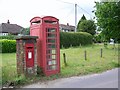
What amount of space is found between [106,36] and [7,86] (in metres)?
18.3

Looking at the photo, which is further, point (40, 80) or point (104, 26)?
→ point (104, 26)

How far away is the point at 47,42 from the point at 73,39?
25530 mm

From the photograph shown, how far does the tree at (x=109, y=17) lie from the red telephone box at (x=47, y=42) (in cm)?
1237

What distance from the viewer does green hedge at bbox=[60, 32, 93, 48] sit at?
33644 millimetres

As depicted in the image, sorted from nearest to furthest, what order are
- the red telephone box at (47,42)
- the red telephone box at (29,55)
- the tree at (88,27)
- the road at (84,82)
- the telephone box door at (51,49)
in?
the road at (84,82) → the red telephone box at (29,55) → the red telephone box at (47,42) → the telephone box door at (51,49) → the tree at (88,27)

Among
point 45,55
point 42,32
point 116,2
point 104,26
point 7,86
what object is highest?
point 116,2

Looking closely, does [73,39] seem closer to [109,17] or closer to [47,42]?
[109,17]

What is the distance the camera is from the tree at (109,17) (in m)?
21.7

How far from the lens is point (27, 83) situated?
28.2 feet

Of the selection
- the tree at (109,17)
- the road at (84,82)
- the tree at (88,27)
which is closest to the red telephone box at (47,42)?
the road at (84,82)

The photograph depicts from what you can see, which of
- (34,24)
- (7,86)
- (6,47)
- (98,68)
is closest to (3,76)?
(7,86)

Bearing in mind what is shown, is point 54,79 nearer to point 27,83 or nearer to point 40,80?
point 40,80

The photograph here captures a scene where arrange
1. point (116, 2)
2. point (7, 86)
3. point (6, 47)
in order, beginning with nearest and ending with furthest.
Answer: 1. point (7, 86)
2. point (116, 2)
3. point (6, 47)

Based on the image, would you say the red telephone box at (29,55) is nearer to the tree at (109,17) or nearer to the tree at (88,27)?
the tree at (109,17)
